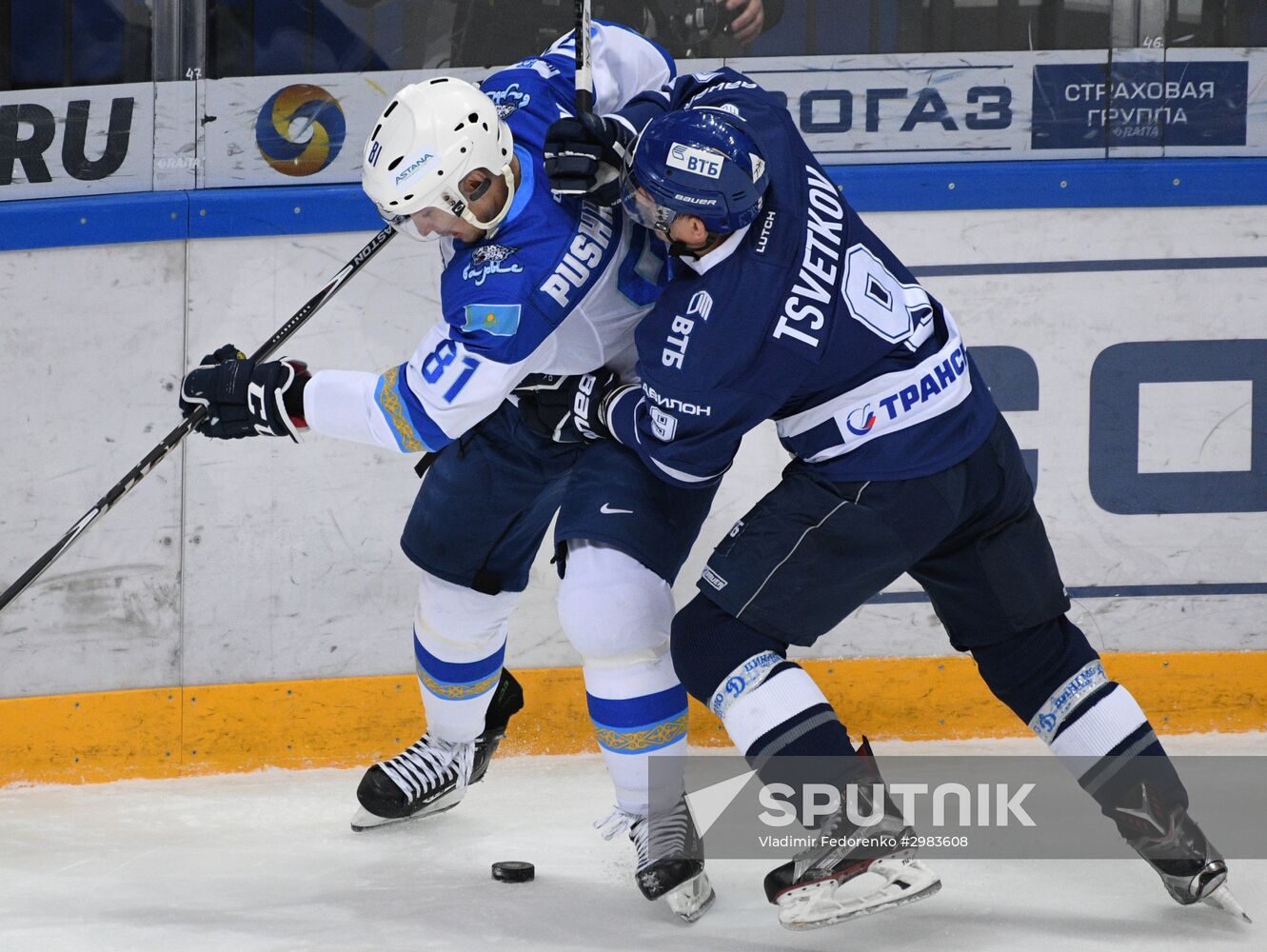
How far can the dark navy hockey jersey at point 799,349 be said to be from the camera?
2250 millimetres

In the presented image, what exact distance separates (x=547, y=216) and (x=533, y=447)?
20.3 inches

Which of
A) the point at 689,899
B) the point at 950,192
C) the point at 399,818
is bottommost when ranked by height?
the point at 399,818

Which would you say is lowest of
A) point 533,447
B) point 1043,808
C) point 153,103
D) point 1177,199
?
point 1043,808

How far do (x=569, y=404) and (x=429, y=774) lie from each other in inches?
33.5

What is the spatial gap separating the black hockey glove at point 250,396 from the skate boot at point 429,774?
0.80m

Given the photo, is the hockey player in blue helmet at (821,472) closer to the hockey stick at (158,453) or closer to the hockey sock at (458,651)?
the hockey sock at (458,651)

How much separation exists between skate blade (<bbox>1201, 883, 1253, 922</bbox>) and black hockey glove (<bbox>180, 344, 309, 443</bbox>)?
5.31 feet

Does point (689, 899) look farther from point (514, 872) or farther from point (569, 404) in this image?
point (569, 404)

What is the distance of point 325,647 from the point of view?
11.4 ft

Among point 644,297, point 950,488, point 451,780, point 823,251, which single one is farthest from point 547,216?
point 451,780

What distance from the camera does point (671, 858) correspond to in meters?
2.54

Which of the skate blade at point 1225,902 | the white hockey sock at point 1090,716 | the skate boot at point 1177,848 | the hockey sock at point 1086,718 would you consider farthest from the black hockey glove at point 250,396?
the skate blade at point 1225,902

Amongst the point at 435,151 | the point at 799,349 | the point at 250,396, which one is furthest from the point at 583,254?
the point at 250,396

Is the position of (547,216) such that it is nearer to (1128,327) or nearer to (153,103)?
(153,103)
